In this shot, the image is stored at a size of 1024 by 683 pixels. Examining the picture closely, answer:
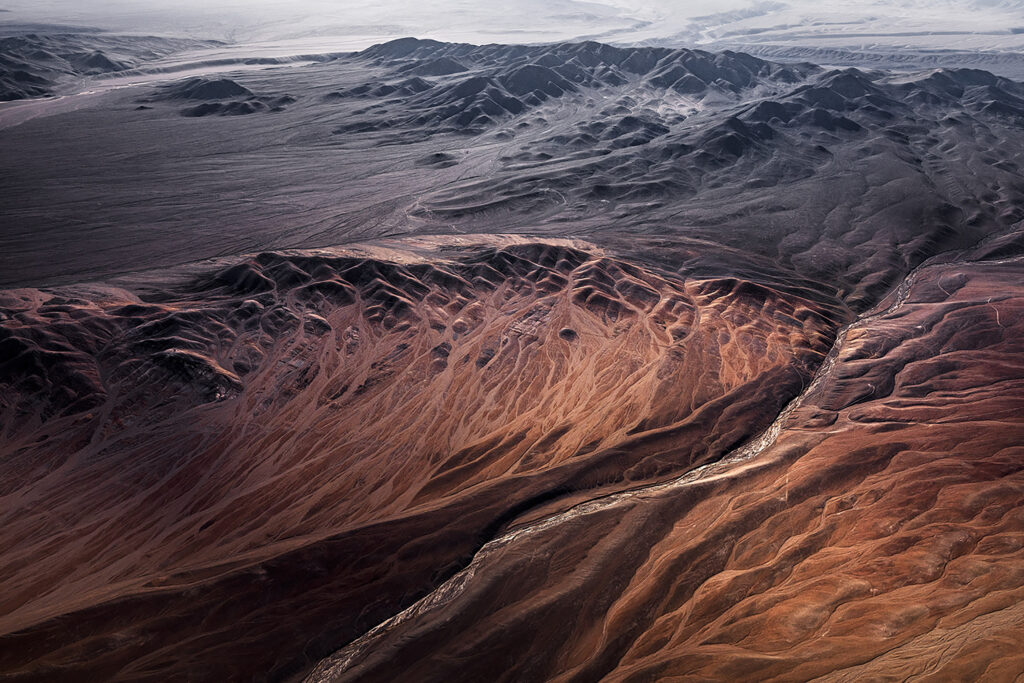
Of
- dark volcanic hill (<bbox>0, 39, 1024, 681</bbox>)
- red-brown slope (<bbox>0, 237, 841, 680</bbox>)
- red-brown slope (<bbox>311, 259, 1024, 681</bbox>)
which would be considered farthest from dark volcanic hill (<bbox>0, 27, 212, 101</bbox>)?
red-brown slope (<bbox>311, 259, 1024, 681</bbox>)

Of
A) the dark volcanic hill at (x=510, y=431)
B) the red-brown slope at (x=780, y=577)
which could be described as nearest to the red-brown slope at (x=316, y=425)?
the dark volcanic hill at (x=510, y=431)

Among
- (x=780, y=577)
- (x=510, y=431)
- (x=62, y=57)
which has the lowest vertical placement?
(x=780, y=577)

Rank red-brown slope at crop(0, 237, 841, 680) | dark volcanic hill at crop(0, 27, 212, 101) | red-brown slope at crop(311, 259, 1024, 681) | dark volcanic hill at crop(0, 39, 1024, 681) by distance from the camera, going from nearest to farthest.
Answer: red-brown slope at crop(311, 259, 1024, 681) < dark volcanic hill at crop(0, 39, 1024, 681) < red-brown slope at crop(0, 237, 841, 680) < dark volcanic hill at crop(0, 27, 212, 101)

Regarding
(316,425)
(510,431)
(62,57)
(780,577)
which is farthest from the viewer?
(62,57)

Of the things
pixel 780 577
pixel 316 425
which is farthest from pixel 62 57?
pixel 780 577

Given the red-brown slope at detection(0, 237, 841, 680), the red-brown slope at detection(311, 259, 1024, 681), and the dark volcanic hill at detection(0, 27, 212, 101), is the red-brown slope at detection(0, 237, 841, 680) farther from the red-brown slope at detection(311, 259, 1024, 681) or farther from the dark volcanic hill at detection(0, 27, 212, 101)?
the dark volcanic hill at detection(0, 27, 212, 101)

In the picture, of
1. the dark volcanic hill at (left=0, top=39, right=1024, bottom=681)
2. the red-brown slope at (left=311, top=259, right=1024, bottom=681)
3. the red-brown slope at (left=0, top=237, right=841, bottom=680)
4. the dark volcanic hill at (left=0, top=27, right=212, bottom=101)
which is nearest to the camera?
the red-brown slope at (left=311, top=259, right=1024, bottom=681)

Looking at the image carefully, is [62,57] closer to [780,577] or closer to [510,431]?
[510,431]
